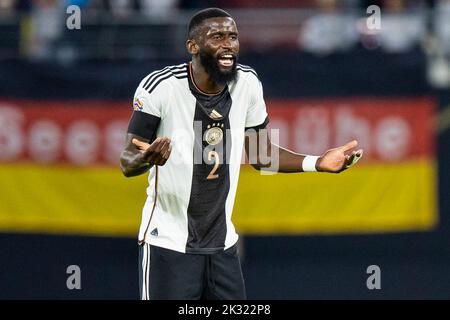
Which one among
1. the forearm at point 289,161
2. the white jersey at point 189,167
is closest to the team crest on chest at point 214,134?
the white jersey at point 189,167

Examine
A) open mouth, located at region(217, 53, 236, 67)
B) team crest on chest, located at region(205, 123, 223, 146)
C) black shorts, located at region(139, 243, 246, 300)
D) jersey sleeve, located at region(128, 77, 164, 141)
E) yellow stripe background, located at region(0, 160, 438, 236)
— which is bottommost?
black shorts, located at region(139, 243, 246, 300)

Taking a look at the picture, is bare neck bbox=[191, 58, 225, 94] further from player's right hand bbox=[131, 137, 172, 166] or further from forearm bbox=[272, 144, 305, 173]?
player's right hand bbox=[131, 137, 172, 166]

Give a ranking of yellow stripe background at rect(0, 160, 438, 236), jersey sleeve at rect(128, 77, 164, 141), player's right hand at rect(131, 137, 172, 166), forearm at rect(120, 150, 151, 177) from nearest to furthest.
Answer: player's right hand at rect(131, 137, 172, 166) < forearm at rect(120, 150, 151, 177) < jersey sleeve at rect(128, 77, 164, 141) < yellow stripe background at rect(0, 160, 438, 236)

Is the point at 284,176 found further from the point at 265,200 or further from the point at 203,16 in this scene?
the point at 203,16

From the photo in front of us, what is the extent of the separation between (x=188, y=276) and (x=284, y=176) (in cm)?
447

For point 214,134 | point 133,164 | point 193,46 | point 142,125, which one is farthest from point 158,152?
point 193,46

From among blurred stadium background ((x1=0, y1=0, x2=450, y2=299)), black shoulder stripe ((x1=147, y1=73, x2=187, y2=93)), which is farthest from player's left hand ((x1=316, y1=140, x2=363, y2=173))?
blurred stadium background ((x1=0, y1=0, x2=450, y2=299))

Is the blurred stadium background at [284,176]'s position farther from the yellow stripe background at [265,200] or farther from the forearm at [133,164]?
the forearm at [133,164]

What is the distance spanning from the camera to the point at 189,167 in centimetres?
560

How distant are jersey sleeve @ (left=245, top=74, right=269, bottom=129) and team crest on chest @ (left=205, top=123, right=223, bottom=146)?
0.25 meters

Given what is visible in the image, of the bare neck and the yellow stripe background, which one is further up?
the bare neck

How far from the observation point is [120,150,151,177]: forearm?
5.27 m

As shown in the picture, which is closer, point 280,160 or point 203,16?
point 203,16
